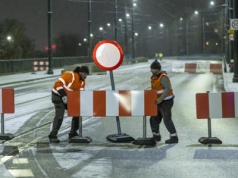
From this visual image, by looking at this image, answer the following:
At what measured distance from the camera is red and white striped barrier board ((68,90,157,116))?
32.9 ft

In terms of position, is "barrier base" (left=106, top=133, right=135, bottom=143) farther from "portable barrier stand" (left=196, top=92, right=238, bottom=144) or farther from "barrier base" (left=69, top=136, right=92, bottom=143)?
"portable barrier stand" (left=196, top=92, right=238, bottom=144)

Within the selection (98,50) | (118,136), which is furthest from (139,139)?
(98,50)

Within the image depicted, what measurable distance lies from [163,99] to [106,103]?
110cm

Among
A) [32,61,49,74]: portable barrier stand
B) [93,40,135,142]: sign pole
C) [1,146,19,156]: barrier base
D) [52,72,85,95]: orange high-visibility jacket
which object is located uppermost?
[32,61,49,74]: portable barrier stand

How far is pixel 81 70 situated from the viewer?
1010 cm

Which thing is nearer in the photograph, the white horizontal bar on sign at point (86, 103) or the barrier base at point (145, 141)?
the barrier base at point (145, 141)

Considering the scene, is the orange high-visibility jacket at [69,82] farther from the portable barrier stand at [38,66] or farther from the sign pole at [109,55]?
the portable barrier stand at [38,66]

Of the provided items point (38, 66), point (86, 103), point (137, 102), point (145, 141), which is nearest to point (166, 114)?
point (137, 102)

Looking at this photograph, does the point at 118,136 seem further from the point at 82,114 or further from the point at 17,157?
the point at 17,157

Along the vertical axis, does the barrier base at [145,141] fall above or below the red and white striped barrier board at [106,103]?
below

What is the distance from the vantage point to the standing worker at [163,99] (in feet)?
32.7

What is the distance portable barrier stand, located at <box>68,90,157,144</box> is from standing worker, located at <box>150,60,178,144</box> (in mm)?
335

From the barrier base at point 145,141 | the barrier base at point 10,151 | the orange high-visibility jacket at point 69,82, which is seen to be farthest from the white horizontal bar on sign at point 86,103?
the barrier base at point 10,151

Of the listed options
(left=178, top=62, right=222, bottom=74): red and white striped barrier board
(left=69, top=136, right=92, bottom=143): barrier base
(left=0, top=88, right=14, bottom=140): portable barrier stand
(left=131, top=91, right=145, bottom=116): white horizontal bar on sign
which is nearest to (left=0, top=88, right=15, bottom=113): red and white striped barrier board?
(left=0, top=88, right=14, bottom=140): portable barrier stand
